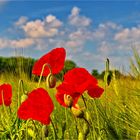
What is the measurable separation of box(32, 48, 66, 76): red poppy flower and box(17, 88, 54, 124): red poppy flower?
15cm

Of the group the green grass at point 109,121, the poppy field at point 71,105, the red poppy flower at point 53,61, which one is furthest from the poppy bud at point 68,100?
the green grass at point 109,121

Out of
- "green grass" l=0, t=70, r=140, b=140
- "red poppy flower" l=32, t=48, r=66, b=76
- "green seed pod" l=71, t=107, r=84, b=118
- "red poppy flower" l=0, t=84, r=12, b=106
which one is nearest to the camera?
"green seed pod" l=71, t=107, r=84, b=118

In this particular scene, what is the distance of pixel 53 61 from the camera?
4.96 ft

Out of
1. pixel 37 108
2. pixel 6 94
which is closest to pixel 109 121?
pixel 6 94

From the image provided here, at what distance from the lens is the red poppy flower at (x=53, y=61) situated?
1491 millimetres

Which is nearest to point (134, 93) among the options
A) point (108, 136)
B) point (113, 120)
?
point (113, 120)

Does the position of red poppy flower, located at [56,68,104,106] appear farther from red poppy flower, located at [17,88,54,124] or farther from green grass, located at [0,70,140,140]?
green grass, located at [0,70,140,140]

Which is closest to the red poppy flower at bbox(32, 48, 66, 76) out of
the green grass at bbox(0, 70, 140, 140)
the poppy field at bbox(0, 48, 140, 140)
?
the poppy field at bbox(0, 48, 140, 140)

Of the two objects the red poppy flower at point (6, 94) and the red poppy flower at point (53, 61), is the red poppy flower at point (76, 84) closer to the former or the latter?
the red poppy flower at point (53, 61)

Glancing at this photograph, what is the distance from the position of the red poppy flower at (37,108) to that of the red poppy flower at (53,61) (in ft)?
0.49

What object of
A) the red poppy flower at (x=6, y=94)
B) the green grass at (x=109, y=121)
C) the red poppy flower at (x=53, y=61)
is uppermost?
the red poppy flower at (x=53, y=61)

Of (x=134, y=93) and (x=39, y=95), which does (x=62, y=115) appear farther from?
(x=39, y=95)

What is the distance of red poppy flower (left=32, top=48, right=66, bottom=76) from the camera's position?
149 centimetres

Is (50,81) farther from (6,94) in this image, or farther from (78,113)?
(6,94)
